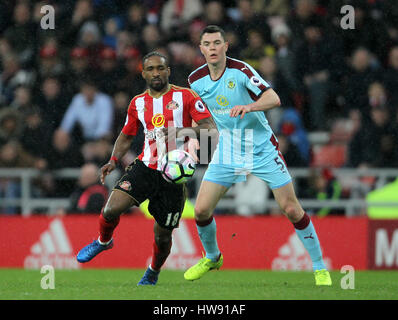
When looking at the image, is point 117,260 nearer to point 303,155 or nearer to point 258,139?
point 303,155

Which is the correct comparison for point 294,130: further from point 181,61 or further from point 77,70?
point 77,70

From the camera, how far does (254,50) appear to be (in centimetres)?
1301

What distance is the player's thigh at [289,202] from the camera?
8133 millimetres

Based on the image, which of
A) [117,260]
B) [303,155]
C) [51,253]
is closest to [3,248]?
[51,253]

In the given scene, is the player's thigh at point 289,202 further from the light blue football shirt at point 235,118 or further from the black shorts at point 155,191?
the black shorts at point 155,191

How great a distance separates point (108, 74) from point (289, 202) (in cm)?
571

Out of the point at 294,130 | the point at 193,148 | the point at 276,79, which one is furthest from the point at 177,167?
the point at 276,79

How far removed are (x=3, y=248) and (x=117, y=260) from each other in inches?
59.7

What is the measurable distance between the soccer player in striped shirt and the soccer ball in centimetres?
8

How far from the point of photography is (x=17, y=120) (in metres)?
12.6

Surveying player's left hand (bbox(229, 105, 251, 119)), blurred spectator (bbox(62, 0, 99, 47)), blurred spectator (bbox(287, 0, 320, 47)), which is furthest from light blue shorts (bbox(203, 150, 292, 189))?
blurred spectator (bbox(62, 0, 99, 47))

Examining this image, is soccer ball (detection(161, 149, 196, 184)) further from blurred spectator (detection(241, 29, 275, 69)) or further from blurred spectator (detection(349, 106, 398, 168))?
blurred spectator (detection(241, 29, 275, 69))

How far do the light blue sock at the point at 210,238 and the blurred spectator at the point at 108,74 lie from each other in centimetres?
501

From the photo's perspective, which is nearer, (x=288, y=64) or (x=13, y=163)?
(x=13, y=163)
